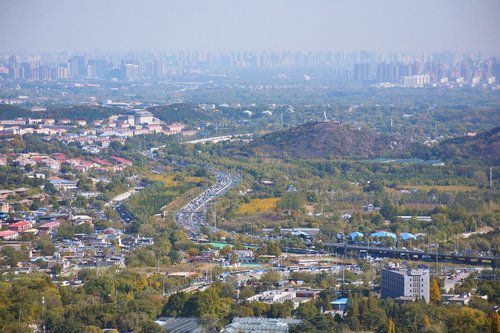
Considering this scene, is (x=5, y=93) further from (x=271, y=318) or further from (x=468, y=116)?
(x=271, y=318)

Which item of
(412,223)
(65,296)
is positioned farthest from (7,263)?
(412,223)

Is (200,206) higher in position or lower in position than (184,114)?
higher

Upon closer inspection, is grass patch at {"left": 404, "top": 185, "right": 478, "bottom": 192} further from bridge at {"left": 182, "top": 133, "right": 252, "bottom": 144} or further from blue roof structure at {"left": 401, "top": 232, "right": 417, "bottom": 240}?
bridge at {"left": 182, "top": 133, "right": 252, "bottom": 144}

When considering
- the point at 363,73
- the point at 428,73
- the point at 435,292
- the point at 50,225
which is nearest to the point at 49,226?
A: the point at 50,225

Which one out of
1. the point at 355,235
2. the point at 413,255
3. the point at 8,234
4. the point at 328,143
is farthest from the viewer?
the point at 328,143

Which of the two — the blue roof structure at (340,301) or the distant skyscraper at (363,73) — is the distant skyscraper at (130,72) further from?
the blue roof structure at (340,301)

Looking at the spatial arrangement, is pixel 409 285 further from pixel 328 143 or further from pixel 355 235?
pixel 328 143
